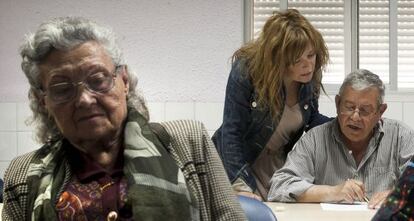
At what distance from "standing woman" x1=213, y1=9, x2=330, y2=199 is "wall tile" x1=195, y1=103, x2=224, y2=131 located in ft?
3.62

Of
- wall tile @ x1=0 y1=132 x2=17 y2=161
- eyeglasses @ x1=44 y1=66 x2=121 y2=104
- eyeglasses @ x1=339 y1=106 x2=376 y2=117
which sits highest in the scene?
eyeglasses @ x1=44 y1=66 x2=121 y2=104

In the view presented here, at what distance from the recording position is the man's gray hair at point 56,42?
1483 mm

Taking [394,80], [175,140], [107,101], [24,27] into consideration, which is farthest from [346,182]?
[24,27]

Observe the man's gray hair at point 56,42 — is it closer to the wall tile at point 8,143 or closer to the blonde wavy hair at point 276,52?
the blonde wavy hair at point 276,52

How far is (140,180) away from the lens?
1.48m

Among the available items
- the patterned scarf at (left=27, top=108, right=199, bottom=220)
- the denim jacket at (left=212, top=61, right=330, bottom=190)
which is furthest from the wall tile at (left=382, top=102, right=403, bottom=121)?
the patterned scarf at (left=27, top=108, right=199, bottom=220)

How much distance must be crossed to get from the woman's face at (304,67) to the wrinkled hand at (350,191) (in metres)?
0.50

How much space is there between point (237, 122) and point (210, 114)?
1.27 m

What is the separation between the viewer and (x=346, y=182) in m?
2.52

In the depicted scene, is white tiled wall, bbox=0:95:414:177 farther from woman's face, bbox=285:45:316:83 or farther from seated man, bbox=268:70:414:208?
woman's face, bbox=285:45:316:83

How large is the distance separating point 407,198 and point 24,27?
3.62 meters

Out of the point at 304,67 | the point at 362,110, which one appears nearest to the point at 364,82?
the point at 362,110

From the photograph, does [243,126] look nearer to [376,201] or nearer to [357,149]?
[357,149]

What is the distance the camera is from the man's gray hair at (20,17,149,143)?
58.4 inches
